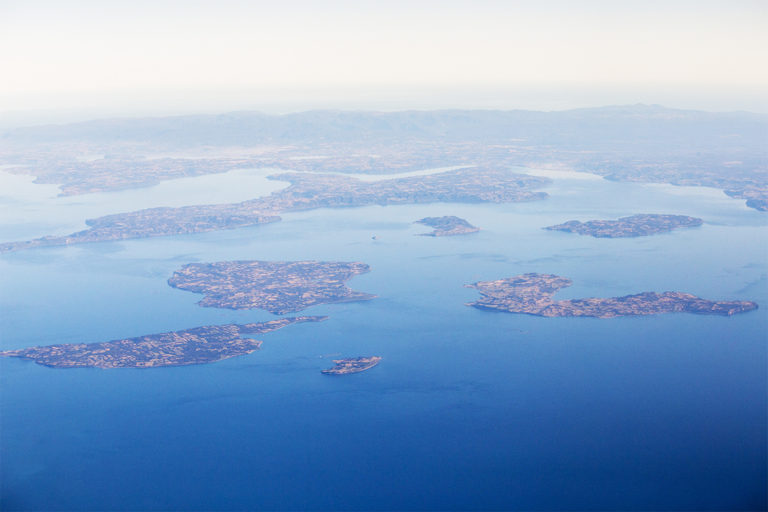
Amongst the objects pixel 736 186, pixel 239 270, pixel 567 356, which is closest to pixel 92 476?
pixel 567 356

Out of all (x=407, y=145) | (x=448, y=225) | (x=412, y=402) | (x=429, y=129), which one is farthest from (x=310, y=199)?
(x=429, y=129)

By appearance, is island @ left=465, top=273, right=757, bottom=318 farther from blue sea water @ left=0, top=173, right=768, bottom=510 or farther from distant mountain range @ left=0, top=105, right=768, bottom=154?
distant mountain range @ left=0, top=105, right=768, bottom=154

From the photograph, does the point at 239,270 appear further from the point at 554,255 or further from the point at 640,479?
the point at 640,479

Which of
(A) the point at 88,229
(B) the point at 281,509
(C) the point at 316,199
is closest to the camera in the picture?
(B) the point at 281,509

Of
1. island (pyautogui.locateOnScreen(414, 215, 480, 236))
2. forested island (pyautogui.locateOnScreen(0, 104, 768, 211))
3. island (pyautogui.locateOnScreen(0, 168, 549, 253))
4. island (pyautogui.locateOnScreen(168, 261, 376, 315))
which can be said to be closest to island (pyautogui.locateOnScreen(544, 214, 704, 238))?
island (pyautogui.locateOnScreen(414, 215, 480, 236))

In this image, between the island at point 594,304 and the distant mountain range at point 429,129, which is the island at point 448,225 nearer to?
the island at point 594,304

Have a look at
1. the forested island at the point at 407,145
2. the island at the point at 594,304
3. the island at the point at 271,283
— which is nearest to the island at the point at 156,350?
the island at the point at 271,283
